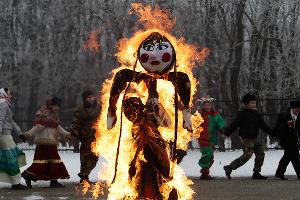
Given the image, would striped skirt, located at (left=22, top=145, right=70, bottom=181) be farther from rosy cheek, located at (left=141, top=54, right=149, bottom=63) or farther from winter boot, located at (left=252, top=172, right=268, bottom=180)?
rosy cheek, located at (left=141, top=54, right=149, bottom=63)

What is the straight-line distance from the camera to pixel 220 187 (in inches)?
342

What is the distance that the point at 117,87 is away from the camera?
5477mm

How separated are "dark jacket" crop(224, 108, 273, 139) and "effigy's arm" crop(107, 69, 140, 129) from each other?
4.79 m

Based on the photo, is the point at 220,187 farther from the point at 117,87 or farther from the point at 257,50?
the point at 257,50

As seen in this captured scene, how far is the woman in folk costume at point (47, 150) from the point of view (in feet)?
29.0

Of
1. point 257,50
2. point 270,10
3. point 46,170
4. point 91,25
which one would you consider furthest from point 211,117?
point 91,25

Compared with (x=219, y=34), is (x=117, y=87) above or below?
below

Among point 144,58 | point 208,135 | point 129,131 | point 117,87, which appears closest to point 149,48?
point 144,58

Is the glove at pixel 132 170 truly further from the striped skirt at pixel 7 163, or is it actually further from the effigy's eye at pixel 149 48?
the striped skirt at pixel 7 163

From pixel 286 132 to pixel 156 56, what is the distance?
5668 mm

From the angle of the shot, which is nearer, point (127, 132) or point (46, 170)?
point (127, 132)

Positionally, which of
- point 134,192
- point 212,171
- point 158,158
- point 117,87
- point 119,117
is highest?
point 117,87

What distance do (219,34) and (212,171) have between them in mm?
8733

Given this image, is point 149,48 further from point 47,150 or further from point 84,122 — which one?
point 47,150
